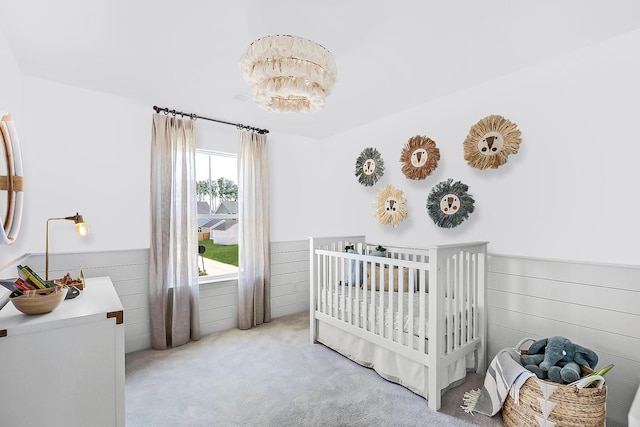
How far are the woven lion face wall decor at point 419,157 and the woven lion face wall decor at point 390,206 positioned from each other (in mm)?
242

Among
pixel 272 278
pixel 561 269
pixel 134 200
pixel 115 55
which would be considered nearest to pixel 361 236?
pixel 272 278

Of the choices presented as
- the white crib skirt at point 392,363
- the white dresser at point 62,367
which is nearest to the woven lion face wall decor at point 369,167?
the white crib skirt at point 392,363

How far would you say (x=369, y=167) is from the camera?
3.37 metres

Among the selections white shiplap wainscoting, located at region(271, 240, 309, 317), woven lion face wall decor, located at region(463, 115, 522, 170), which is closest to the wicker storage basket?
woven lion face wall decor, located at region(463, 115, 522, 170)

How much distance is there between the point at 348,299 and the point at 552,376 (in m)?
1.40

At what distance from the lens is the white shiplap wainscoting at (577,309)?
178 cm

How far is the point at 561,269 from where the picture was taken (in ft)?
6.70

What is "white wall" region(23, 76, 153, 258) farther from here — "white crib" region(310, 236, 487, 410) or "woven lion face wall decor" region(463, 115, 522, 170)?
"woven lion face wall decor" region(463, 115, 522, 170)

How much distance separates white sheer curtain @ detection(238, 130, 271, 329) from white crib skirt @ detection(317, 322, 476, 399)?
1.04m

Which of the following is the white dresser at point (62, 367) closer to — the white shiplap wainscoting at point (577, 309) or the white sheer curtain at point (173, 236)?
the white sheer curtain at point (173, 236)

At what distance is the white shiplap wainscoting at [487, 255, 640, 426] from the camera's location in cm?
178

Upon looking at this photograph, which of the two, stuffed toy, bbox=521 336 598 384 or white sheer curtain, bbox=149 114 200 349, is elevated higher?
white sheer curtain, bbox=149 114 200 349

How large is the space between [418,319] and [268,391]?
1.17 metres

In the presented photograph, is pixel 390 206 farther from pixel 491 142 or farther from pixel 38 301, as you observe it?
pixel 38 301
